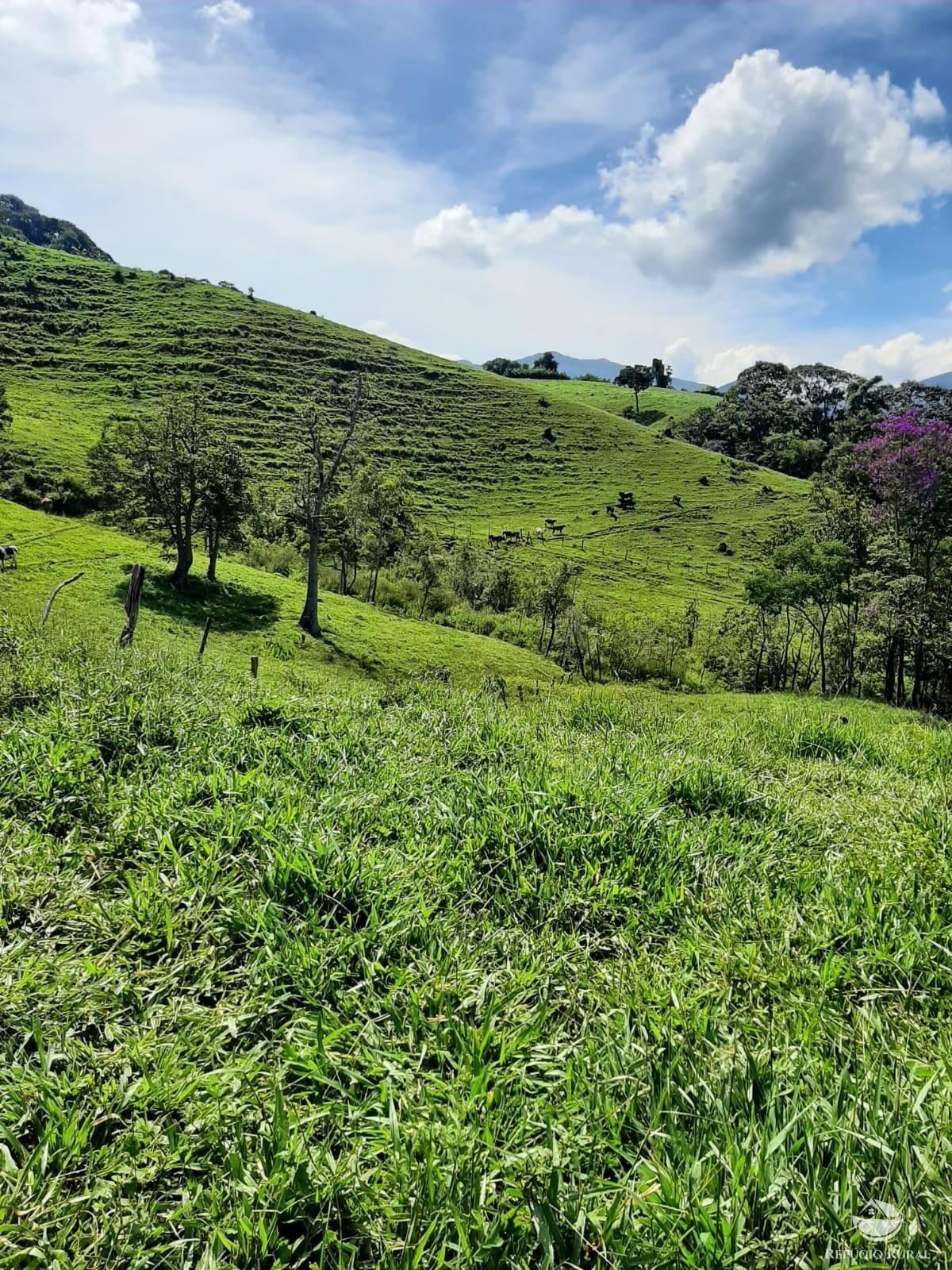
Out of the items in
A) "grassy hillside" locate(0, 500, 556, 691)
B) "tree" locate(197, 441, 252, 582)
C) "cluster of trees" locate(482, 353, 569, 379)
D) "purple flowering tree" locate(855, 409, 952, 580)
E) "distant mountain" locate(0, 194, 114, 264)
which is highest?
"distant mountain" locate(0, 194, 114, 264)

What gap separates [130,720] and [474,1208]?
4748mm

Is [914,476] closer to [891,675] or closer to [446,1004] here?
[891,675]

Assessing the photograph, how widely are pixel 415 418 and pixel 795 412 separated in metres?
74.3

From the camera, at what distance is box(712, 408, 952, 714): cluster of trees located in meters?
23.3

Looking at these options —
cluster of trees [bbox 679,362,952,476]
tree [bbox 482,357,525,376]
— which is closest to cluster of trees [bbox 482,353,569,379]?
tree [bbox 482,357,525,376]

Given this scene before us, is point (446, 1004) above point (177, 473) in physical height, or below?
below

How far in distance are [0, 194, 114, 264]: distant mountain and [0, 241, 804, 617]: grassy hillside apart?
8087cm

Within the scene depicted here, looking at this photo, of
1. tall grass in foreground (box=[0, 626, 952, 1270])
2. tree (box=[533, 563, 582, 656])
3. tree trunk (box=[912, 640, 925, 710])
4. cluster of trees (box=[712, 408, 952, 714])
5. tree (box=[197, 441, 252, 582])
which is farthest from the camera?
tree (box=[533, 563, 582, 656])

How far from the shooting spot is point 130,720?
5512 mm

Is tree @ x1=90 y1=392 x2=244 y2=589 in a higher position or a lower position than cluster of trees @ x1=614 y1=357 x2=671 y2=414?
lower

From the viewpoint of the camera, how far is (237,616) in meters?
29.1

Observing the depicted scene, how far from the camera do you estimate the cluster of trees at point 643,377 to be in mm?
147250

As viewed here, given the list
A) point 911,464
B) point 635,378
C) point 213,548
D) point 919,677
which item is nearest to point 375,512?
point 213,548

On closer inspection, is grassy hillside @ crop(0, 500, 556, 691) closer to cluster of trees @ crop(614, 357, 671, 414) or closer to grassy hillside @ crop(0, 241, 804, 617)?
grassy hillside @ crop(0, 241, 804, 617)
